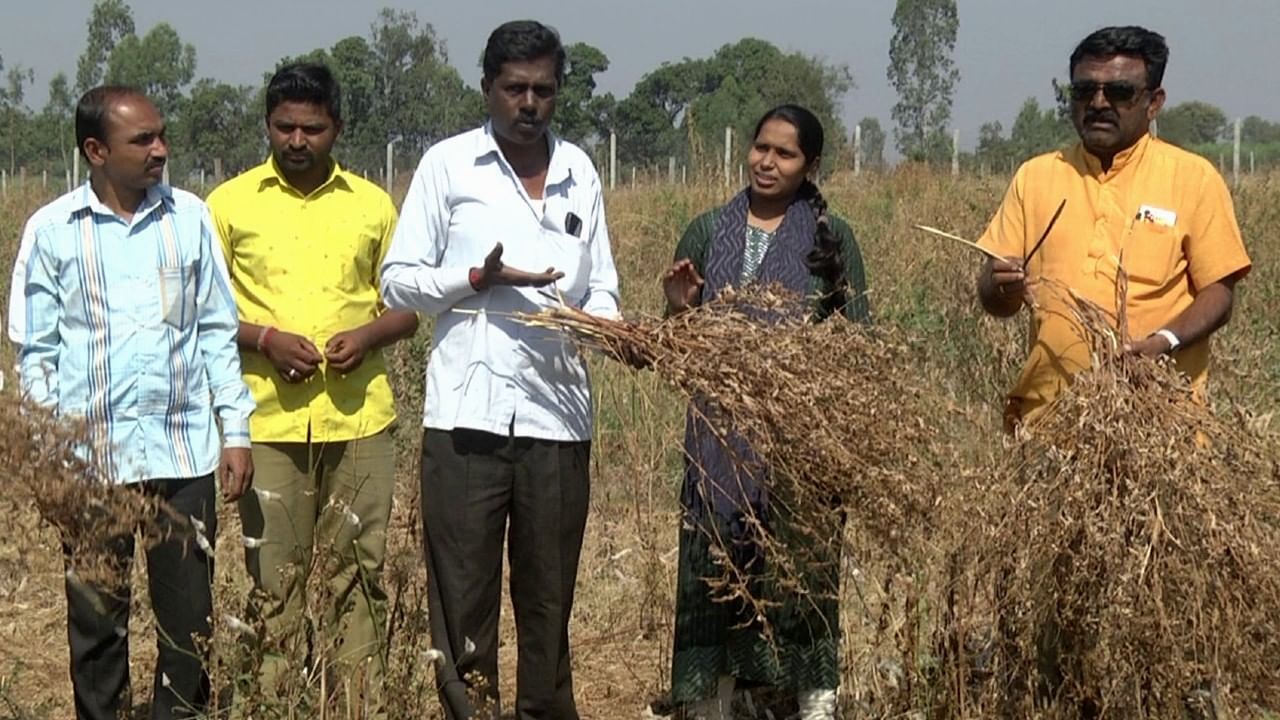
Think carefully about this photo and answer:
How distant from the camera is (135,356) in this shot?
3.60 meters

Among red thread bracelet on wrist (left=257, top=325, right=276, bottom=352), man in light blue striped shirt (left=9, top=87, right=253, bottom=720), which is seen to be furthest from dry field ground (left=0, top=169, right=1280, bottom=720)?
red thread bracelet on wrist (left=257, top=325, right=276, bottom=352)

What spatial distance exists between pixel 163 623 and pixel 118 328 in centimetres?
78

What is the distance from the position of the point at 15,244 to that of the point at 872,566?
1163 cm

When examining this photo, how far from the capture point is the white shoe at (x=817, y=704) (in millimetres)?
4023

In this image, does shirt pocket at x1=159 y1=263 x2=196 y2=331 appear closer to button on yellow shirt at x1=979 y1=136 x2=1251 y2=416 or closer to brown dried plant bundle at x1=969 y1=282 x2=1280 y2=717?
brown dried plant bundle at x1=969 y1=282 x2=1280 y2=717

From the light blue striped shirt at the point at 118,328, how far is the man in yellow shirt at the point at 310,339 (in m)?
0.37

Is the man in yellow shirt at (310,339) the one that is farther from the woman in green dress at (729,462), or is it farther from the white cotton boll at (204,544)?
the woman in green dress at (729,462)

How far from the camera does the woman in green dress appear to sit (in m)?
3.94

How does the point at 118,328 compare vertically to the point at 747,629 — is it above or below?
above

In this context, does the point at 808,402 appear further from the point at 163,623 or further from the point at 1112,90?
the point at 163,623

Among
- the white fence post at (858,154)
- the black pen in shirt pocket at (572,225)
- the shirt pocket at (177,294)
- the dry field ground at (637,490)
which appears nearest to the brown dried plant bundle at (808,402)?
the dry field ground at (637,490)

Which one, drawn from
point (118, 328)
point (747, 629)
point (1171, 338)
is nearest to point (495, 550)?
point (747, 629)

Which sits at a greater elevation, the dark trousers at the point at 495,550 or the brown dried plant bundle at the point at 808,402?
the brown dried plant bundle at the point at 808,402

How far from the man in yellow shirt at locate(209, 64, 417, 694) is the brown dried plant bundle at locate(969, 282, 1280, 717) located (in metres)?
1.79
